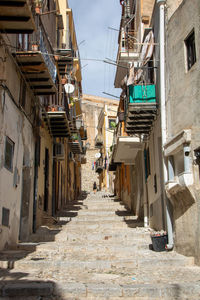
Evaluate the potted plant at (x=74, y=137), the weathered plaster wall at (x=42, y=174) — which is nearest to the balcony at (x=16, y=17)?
the weathered plaster wall at (x=42, y=174)

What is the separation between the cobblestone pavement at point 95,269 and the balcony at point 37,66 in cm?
474

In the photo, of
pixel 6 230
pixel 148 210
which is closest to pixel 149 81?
pixel 148 210

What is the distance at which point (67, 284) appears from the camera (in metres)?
6.06

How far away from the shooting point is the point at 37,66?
9.91m

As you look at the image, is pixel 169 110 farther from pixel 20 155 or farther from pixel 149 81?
pixel 20 155

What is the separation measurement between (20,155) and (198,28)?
5809 mm

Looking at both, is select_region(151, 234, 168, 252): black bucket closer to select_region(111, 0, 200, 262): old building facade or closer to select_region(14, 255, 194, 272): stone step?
select_region(111, 0, 200, 262): old building facade

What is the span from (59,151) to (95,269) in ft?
30.9

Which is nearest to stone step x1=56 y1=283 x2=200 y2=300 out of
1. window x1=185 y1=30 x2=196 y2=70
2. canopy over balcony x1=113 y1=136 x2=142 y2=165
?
window x1=185 y1=30 x2=196 y2=70

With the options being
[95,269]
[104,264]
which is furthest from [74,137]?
[95,269]

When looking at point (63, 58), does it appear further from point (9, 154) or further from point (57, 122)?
point (9, 154)

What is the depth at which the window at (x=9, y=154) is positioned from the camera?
8823 millimetres

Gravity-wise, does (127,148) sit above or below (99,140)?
below

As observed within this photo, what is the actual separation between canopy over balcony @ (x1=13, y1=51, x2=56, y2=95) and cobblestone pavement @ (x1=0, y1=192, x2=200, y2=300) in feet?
15.5
